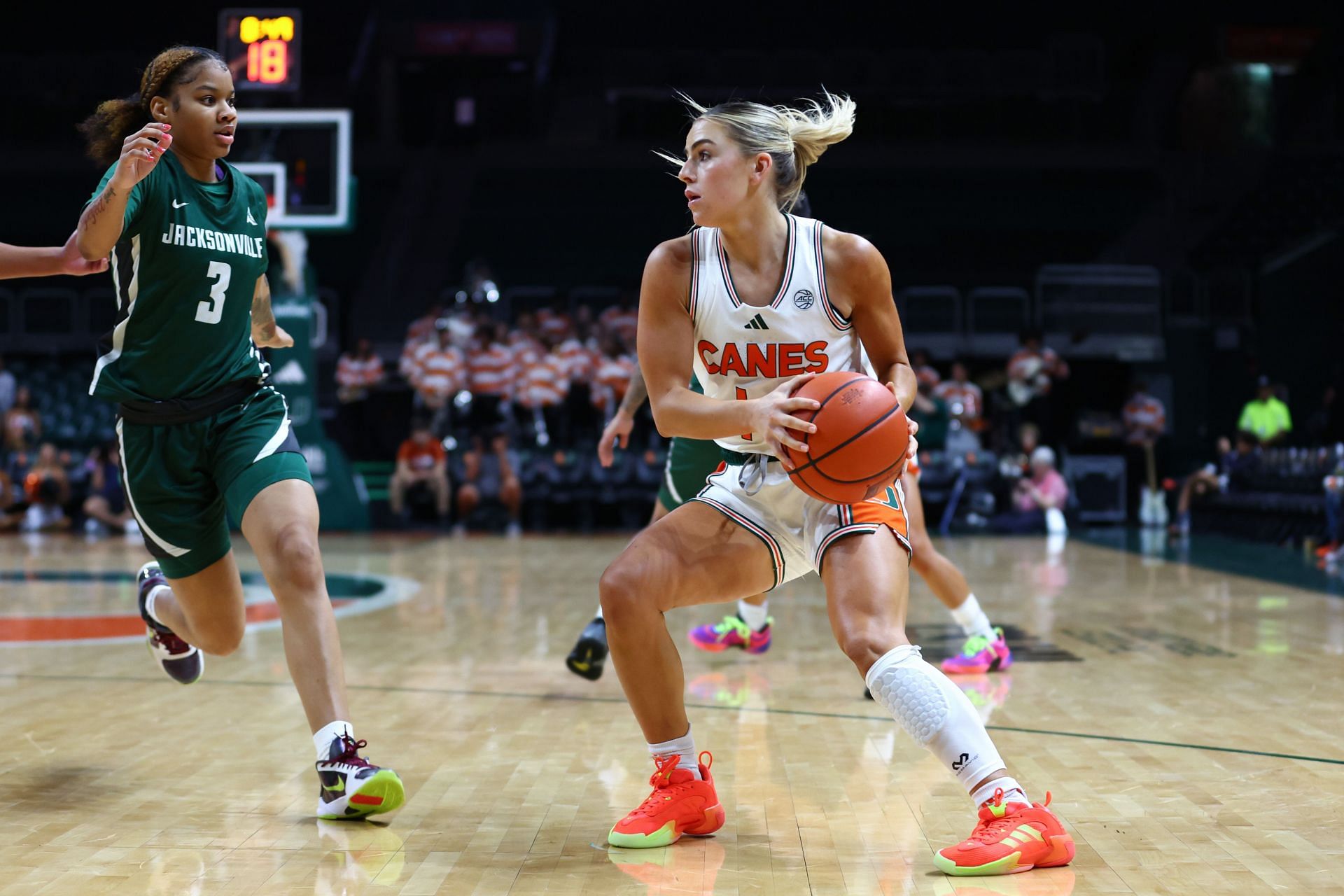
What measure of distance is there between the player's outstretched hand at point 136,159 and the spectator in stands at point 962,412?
13.8m

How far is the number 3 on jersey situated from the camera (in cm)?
360

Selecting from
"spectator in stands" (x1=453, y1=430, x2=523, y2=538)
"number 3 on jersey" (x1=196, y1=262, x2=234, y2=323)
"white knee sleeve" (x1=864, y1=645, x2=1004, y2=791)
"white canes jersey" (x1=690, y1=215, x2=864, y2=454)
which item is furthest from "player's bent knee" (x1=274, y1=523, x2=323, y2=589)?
"spectator in stands" (x1=453, y1=430, x2=523, y2=538)

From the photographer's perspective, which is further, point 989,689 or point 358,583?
point 358,583

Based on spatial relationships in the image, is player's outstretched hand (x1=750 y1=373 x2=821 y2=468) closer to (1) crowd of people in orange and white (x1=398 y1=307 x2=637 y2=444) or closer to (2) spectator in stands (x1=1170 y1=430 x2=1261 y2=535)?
(2) spectator in stands (x1=1170 y1=430 x2=1261 y2=535)

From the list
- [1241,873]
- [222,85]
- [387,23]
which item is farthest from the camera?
[387,23]

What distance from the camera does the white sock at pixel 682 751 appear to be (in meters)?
3.21

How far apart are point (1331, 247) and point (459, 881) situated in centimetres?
2083

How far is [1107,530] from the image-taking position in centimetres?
1606

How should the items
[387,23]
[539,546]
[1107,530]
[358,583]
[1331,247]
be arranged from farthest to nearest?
[387,23] < [1331,247] < [1107,530] < [539,546] < [358,583]

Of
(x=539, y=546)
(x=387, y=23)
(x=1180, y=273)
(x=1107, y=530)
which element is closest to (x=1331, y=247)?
(x=1180, y=273)

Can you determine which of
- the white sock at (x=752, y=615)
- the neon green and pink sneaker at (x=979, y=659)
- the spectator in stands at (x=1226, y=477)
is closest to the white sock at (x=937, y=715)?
the neon green and pink sneaker at (x=979, y=659)

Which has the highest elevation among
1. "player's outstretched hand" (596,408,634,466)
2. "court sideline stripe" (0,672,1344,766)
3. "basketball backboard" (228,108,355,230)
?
"basketball backboard" (228,108,355,230)

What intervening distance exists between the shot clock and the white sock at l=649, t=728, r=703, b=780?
10531 mm

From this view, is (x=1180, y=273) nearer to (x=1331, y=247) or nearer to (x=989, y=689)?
(x=1331, y=247)
